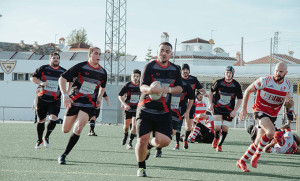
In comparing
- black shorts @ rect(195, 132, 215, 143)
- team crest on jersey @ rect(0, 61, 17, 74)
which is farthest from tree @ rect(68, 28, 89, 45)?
black shorts @ rect(195, 132, 215, 143)

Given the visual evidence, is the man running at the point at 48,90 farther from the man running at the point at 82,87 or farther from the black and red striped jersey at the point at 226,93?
the black and red striped jersey at the point at 226,93

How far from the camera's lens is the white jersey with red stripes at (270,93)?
7984mm

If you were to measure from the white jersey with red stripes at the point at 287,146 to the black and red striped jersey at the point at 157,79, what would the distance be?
5.37 m

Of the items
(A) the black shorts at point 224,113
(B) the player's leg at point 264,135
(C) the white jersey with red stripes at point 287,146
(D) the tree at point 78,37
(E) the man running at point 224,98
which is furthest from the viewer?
(D) the tree at point 78,37

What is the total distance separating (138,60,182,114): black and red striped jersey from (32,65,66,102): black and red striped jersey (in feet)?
14.5

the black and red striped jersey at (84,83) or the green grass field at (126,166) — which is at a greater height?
the black and red striped jersey at (84,83)

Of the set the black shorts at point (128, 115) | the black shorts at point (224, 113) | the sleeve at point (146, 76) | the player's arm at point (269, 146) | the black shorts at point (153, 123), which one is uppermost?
the sleeve at point (146, 76)

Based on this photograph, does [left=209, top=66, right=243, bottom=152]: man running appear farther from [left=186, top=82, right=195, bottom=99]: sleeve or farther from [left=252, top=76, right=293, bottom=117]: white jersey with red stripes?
[left=252, top=76, right=293, bottom=117]: white jersey with red stripes

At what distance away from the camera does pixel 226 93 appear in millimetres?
11758

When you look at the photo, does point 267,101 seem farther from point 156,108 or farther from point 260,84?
point 156,108

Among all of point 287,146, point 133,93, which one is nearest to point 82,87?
point 133,93

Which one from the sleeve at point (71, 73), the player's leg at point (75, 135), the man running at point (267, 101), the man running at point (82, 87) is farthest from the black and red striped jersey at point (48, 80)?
the man running at point (267, 101)

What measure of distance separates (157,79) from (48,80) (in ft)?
15.1

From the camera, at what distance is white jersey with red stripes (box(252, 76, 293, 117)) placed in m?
7.98
